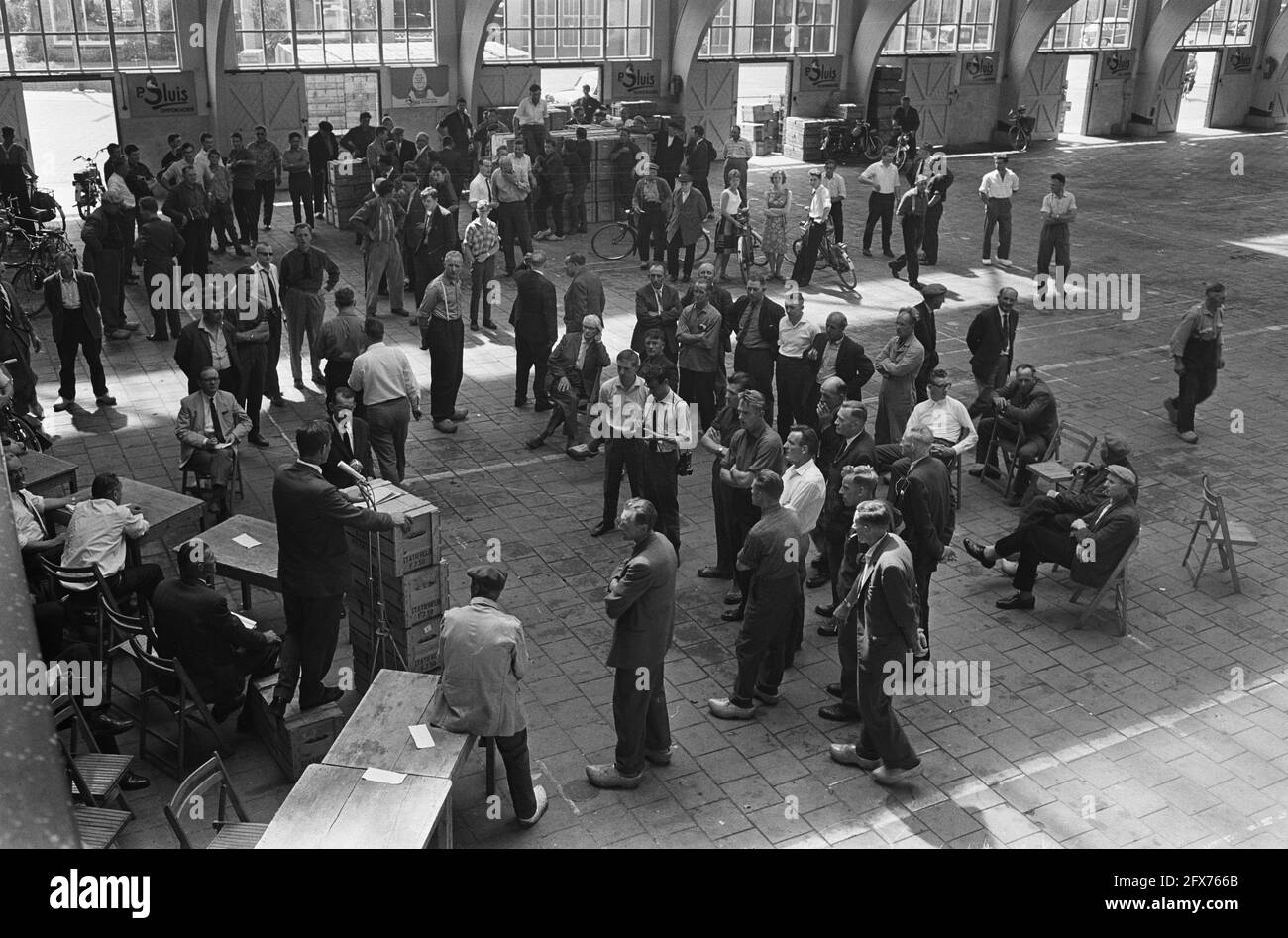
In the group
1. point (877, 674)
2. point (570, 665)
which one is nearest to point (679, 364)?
point (570, 665)

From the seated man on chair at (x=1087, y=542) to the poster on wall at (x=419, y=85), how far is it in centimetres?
1998

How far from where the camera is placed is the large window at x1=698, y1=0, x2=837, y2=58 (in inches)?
1150

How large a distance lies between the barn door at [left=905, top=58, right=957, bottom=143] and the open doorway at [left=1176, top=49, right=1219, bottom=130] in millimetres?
7701

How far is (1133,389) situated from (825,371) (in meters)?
3.56

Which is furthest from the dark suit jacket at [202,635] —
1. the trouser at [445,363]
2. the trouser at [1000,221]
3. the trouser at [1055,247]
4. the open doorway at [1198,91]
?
the open doorway at [1198,91]

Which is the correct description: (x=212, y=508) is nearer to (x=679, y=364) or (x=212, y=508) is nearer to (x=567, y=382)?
(x=567, y=382)

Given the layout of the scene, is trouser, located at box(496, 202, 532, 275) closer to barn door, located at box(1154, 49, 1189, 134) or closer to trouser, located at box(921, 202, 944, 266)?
trouser, located at box(921, 202, 944, 266)

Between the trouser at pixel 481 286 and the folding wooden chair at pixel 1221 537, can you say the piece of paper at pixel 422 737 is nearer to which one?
the folding wooden chair at pixel 1221 537

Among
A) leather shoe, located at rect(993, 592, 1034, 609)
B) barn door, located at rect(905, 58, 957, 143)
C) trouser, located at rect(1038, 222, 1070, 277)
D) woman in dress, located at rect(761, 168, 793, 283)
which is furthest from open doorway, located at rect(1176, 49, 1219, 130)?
leather shoe, located at rect(993, 592, 1034, 609)

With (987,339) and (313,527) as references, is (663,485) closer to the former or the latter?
(313,527)

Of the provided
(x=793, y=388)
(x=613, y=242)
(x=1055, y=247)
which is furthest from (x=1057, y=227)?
(x=793, y=388)

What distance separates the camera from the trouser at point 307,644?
7438 mm
